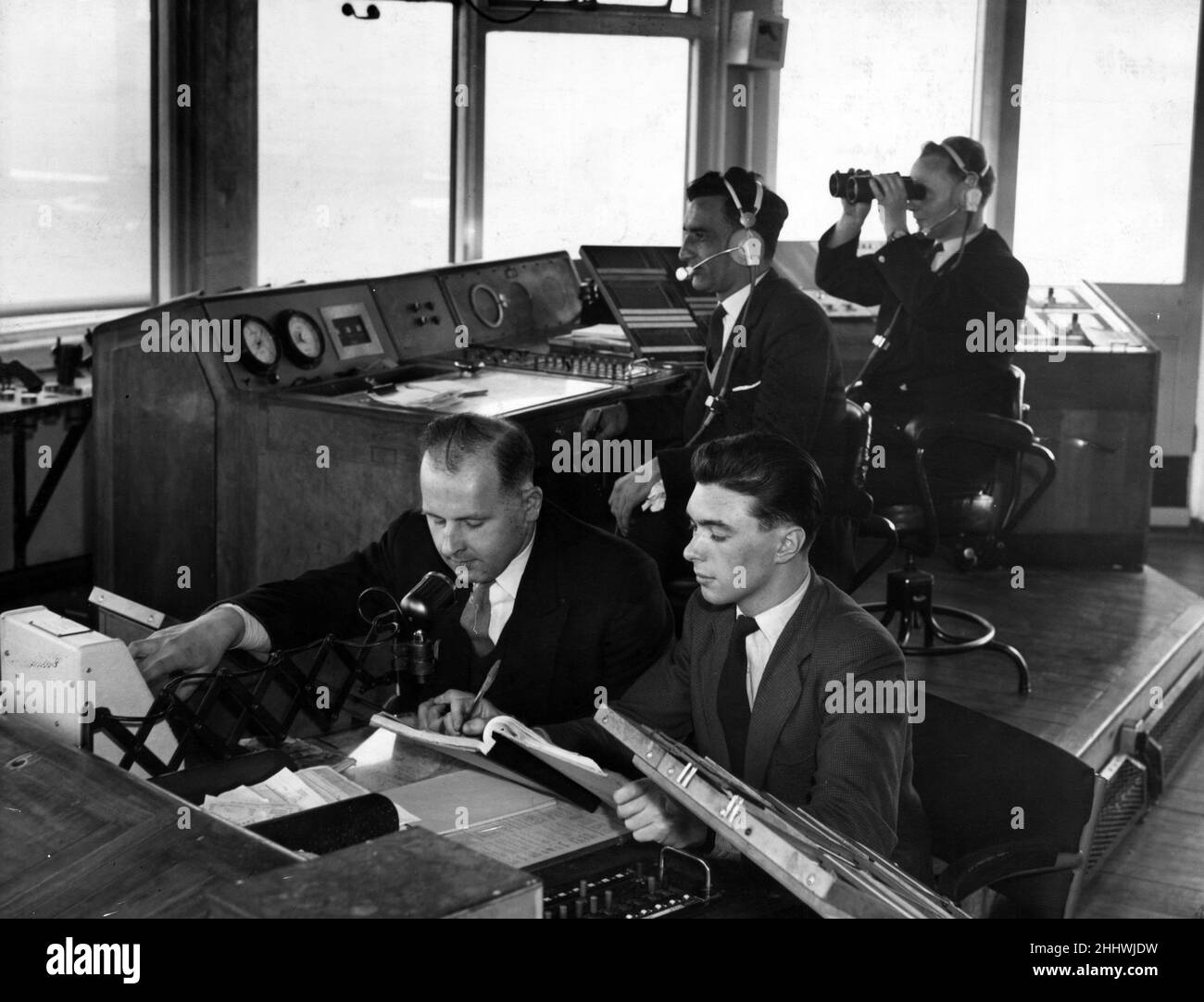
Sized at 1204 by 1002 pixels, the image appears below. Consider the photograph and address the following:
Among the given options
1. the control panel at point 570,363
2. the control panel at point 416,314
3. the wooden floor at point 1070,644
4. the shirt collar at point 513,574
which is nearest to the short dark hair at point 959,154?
the control panel at point 570,363

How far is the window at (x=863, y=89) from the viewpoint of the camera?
706 cm

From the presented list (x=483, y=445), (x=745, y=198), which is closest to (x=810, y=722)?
(x=483, y=445)

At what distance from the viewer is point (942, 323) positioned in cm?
477

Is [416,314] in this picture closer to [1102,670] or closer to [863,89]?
[1102,670]

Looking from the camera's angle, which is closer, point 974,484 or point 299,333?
point 974,484

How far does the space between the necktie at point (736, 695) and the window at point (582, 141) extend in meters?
4.32

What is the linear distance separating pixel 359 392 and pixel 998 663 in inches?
85.8

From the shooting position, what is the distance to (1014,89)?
6945mm

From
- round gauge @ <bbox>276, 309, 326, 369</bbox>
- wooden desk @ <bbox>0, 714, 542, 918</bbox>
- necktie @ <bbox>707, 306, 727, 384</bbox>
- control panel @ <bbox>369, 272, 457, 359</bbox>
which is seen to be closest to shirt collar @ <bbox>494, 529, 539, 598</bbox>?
wooden desk @ <bbox>0, 714, 542, 918</bbox>

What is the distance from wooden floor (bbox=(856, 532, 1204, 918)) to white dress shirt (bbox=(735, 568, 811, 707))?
5.21ft

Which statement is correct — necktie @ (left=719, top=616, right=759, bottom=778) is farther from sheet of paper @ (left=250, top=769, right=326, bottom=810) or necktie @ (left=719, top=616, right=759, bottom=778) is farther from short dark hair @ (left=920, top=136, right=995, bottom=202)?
short dark hair @ (left=920, top=136, right=995, bottom=202)

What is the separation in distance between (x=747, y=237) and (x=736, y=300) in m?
0.18

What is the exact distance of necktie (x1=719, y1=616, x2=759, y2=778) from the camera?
8.72 ft
